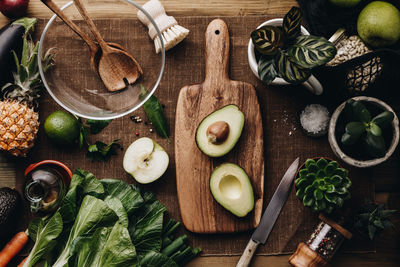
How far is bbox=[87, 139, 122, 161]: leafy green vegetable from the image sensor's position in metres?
1.17

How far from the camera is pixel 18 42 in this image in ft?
3.77

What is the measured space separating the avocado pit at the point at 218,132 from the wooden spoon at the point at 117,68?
25 cm

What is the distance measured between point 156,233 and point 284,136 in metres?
0.49

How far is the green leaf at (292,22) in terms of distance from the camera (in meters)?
0.89

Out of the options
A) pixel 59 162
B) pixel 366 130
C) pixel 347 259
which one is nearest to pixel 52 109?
pixel 59 162

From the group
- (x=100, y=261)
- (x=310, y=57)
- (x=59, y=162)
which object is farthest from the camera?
(x=59, y=162)

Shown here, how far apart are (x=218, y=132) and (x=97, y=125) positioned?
1.27 feet

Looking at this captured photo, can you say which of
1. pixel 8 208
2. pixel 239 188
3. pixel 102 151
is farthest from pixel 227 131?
pixel 8 208

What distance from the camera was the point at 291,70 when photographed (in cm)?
92

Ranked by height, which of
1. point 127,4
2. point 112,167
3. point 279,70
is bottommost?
point 112,167

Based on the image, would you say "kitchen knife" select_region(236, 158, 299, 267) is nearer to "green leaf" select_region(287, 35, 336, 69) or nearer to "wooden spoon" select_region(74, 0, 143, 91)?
"green leaf" select_region(287, 35, 336, 69)

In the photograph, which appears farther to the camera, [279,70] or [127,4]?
[127,4]

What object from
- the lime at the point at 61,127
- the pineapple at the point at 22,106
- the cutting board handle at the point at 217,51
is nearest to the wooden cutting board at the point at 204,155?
the cutting board handle at the point at 217,51

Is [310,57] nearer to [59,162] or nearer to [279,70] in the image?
[279,70]
